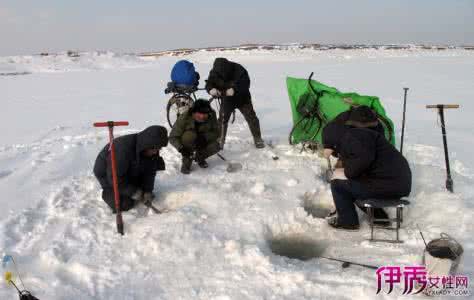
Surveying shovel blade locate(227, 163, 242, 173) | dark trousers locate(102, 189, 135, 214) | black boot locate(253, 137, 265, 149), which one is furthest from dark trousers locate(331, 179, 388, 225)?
black boot locate(253, 137, 265, 149)

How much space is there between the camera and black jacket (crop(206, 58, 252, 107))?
571cm

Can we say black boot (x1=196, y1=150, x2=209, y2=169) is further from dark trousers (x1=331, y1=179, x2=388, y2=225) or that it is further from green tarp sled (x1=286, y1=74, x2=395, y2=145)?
dark trousers (x1=331, y1=179, x2=388, y2=225)

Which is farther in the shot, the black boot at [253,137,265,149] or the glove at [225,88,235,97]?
the black boot at [253,137,265,149]

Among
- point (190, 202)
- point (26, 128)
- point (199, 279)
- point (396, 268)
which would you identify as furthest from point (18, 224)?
point (26, 128)

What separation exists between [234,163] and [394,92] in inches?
284

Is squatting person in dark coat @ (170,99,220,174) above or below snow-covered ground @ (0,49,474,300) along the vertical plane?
above

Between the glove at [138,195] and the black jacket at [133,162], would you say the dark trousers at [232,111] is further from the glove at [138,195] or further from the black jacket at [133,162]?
the glove at [138,195]

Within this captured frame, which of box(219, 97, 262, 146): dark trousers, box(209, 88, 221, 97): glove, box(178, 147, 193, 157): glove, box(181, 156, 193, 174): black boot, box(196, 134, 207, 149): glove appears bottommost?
box(181, 156, 193, 174): black boot

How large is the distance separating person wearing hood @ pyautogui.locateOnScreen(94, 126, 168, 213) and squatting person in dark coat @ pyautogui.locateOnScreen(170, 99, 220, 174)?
0.81 m

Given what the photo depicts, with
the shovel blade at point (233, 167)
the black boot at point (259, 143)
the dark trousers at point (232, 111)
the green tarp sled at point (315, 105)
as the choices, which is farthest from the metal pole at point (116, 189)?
the green tarp sled at point (315, 105)

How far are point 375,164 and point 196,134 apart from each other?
228 centimetres

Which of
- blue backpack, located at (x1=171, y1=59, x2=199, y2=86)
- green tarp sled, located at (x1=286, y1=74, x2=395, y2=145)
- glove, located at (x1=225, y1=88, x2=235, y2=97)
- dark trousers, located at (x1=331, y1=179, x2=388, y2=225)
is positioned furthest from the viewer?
blue backpack, located at (x1=171, y1=59, x2=199, y2=86)

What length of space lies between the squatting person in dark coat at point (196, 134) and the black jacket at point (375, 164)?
6.32 feet

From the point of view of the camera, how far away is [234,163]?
534 cm
